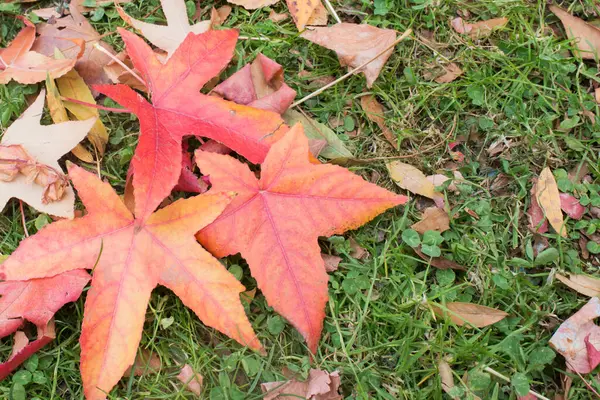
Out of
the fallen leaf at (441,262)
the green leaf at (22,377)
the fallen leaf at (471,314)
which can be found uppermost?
the fallen leaf at (441,262)

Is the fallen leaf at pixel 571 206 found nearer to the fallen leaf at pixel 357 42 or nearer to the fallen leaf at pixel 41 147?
the fallen leaf at pixel 357 42

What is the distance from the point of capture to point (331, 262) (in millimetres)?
1872

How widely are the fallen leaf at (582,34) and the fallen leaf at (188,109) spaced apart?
51.6 inches

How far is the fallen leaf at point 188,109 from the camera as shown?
5.48 ft

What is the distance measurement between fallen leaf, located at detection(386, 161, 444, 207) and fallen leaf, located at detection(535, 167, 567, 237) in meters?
0.36

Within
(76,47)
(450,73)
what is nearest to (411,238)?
(450,73)

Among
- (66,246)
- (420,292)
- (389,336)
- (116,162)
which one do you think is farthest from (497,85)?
(66,246)

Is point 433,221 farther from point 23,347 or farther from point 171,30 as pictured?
point 23,347

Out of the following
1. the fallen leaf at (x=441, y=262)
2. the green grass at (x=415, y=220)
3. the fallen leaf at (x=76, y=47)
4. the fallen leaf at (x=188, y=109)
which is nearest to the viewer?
the fallen leaf at (x=188, y=109)

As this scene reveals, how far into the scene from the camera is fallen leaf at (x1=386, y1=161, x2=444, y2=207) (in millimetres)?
1982

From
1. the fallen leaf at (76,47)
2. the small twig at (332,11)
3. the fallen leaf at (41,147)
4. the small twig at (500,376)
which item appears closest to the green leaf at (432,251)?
the small twig at (500,376)

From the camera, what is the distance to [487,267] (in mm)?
1894

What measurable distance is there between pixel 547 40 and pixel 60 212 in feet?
6.46

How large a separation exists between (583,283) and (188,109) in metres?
1.48
